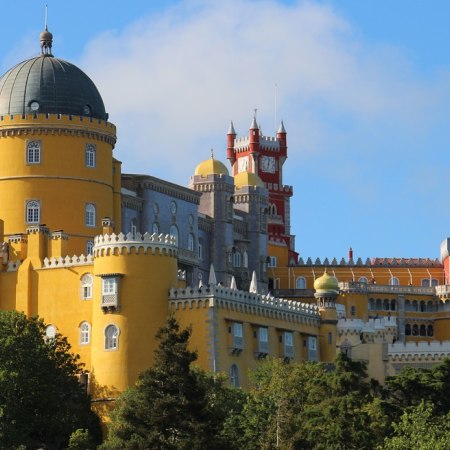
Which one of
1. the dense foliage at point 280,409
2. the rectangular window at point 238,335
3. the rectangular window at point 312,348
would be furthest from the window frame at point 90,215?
the dense foliage at point 280,409

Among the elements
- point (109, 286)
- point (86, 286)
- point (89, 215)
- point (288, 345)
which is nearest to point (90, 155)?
point (89, 215)

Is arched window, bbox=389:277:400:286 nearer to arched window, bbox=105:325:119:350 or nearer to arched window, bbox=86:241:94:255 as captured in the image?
arched window, bbox=86:241:94:255

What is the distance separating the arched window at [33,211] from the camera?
132750mm

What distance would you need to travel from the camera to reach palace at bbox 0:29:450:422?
120 m

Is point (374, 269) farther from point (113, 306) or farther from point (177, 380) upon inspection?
point (177, 380)

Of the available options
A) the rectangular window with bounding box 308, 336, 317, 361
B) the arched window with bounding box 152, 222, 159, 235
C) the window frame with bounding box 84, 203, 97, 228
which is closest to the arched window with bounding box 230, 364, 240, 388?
the rectangular window with bounding box 308, 336, 317, 361

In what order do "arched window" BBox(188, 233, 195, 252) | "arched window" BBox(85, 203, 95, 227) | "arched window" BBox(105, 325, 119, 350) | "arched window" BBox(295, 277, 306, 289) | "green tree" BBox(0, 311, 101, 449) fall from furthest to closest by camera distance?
"arched window" BBox(295, 277, 306, 289)
"arched window" BBox(188, 233, 195, 252)
"arched window" BBox(85, 203, 95, 227)
"arched window" BBox(105, 325, 119, 350)
"green tree" BBox(0, 311, 101, 449)

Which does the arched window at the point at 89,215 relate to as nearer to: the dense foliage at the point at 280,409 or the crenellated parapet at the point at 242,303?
the crenellated parapet at the point at 242,303

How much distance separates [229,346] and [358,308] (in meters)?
45.4

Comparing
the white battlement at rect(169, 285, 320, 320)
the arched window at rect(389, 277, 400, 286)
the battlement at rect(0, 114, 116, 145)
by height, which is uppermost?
the battlement at rect(0, 114, 116, 145)

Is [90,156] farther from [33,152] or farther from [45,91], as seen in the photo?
[45,91]

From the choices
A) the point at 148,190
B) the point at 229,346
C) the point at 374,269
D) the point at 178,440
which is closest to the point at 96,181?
the point at 148,190

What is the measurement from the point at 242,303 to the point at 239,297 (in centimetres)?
43

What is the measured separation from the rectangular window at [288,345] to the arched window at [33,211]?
18.1m
